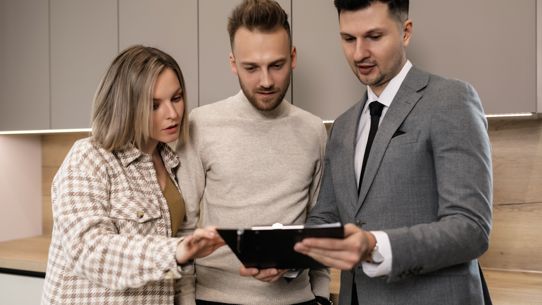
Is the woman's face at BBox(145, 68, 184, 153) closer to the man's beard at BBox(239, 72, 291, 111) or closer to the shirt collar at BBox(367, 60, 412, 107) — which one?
the man's beard at BBox(239, 72, 291, 111)

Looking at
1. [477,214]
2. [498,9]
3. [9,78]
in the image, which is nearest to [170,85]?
[477,214]

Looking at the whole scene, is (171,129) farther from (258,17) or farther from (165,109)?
(258,17)

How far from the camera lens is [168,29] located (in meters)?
2.31

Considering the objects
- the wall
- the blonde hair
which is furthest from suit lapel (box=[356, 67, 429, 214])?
the wall

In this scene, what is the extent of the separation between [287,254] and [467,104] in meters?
0.50

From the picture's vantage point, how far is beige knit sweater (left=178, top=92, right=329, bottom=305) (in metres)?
1.59

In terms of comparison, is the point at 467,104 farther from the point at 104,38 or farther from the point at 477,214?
the point at 104,38

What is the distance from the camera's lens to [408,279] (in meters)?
1.25

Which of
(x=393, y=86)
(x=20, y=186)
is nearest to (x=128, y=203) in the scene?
(x=393, y=86)

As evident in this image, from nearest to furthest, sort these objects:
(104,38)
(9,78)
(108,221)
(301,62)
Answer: (108,221) < (301,62) < (104,38) < (9,78)

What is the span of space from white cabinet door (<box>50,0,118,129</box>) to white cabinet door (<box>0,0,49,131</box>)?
0.19ft

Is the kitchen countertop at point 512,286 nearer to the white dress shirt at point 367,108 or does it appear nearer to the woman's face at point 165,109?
the white dress shirt at point 367,108

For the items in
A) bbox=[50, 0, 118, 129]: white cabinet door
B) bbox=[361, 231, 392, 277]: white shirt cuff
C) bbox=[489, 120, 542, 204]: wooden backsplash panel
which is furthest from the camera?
bbox=[50, 0, 118, 129]: white cabinet door

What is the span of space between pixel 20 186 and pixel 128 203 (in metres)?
1.87
